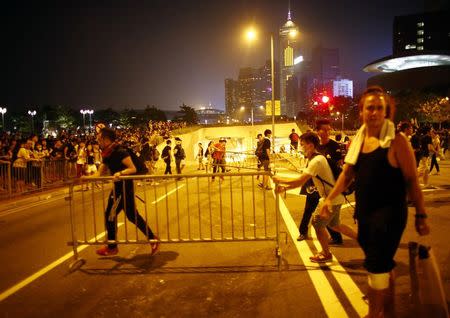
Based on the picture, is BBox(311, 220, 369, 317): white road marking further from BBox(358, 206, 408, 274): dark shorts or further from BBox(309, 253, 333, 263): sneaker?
BBox(358, 206, 408, 274): dark shorts

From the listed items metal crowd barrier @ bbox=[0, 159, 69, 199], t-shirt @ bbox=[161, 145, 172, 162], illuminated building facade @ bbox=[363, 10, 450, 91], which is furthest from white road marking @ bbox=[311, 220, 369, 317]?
illuminated building facade @ bbox=[363, 10, 450, 91]

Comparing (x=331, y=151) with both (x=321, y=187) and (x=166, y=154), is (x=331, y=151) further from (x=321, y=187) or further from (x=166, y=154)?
(x=166, y=154)

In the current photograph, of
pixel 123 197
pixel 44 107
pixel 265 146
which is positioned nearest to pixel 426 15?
pixel 44 107

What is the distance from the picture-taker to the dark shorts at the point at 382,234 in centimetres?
318

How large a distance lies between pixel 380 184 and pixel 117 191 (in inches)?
167

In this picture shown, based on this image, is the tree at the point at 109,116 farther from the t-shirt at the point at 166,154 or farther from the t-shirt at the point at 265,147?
the t-shirt at the point at 265,147

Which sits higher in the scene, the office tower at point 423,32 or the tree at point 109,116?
the office tower at point 423,32

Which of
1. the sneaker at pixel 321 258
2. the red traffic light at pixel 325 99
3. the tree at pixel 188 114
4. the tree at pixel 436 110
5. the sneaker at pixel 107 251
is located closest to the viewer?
the sneaker at pixel 321 258

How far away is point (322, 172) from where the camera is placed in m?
5.38

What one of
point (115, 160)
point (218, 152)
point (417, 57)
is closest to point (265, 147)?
point (218, 152)

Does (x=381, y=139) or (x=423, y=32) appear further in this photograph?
(x=423, y=32)

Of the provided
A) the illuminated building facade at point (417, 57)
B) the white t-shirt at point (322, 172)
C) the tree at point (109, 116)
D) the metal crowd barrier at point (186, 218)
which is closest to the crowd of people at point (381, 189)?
the white t-shirt at point (322, 172)

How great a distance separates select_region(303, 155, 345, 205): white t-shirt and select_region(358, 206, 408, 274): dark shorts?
73.0 inches

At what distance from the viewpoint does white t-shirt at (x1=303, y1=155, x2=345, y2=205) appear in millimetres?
5218
